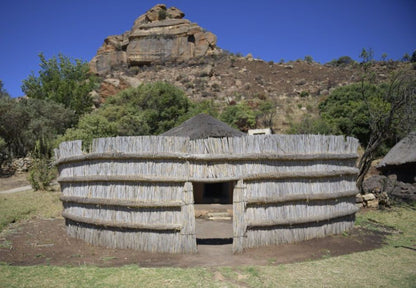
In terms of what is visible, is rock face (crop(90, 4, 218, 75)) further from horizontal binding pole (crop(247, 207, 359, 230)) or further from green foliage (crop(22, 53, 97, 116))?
horizontal binding pole (crop(247, 207, 359, 230))

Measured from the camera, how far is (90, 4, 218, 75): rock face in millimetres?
54938

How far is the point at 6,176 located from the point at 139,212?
→ 17351 millimetres

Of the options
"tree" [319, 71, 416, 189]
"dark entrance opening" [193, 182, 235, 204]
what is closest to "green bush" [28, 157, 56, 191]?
"dark entrance opening" [193, 182, 235, 204]

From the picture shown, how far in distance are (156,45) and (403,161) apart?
1932 inches

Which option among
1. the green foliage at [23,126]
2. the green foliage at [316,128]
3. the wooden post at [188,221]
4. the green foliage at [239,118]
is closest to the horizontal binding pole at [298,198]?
the wooden post at [188,221]

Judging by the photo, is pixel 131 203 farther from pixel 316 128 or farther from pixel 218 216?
pixel 316 128

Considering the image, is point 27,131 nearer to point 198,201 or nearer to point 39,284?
point 198,201

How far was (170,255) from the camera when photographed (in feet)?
21.9

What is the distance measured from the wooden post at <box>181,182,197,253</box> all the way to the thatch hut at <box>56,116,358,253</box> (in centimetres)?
2

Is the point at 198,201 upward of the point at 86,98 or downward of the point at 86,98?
downward

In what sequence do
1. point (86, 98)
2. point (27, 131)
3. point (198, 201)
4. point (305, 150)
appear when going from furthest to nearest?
point (86, 98)
point (27, 131)
point (198, 201)
point (305, 150)

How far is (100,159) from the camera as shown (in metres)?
7.45

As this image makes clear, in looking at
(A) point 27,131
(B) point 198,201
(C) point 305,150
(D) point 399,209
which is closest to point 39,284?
(C) point 305,150

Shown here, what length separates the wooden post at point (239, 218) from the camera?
6797mm
